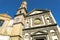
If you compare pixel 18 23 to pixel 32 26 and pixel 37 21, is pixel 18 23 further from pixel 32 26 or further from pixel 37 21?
pixel 37 21

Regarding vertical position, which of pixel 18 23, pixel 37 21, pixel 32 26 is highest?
pixel 37 21

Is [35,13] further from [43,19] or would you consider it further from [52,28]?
→ [52,28]

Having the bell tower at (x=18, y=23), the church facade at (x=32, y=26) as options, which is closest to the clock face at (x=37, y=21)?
the church facade at (x=32, y=26)

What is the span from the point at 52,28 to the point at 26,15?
16.4 feet

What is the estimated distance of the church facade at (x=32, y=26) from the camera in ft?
47.3

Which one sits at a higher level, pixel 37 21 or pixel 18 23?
pixel 37 21

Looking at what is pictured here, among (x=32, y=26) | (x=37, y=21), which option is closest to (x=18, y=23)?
(x=32, y=26)

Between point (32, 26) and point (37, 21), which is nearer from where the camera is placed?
point (32, 26)

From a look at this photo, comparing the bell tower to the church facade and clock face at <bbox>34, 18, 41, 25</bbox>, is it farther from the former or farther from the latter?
clock face at <bbox>34, 18, 41, 25</bbox>

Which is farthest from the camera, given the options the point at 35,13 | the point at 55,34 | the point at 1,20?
the point at 1,20

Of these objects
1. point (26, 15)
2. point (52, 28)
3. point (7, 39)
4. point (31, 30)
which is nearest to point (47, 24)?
point (52, 28)

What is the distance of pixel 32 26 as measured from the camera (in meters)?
16.1

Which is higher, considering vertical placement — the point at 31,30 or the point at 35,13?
the point at 35,13

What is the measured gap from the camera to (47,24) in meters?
15.2
